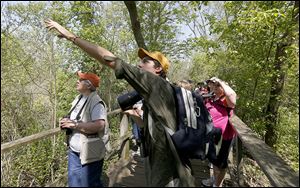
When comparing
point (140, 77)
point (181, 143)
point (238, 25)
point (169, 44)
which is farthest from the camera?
point (169, 44)

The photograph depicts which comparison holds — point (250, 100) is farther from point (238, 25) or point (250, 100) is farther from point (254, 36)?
point (238, 25)

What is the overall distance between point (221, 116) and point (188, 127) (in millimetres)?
1622

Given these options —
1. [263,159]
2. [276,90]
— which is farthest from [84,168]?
[276,90]

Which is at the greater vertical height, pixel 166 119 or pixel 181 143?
pixel 166 119

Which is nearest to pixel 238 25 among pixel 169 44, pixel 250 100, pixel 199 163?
pixel 250 100

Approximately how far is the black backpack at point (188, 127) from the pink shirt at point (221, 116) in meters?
1.44

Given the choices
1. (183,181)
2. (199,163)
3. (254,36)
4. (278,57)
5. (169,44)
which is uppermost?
(169,44)

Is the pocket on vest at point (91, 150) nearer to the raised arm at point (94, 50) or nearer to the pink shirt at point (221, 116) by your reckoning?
the raised arm at point (94, 50)

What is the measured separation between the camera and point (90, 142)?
2621 millimetres

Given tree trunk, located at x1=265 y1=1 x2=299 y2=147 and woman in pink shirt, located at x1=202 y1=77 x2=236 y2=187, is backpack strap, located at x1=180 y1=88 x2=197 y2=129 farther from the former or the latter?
tree trunk, located at x1=265 y1=1 x2=299 y2=147

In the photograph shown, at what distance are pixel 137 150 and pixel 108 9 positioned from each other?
40.7ft

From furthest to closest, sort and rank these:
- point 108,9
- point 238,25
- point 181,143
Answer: point 108,9
point 238,25
point 181,143

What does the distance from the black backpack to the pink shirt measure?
144 centimetres

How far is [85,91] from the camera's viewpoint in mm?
2910
